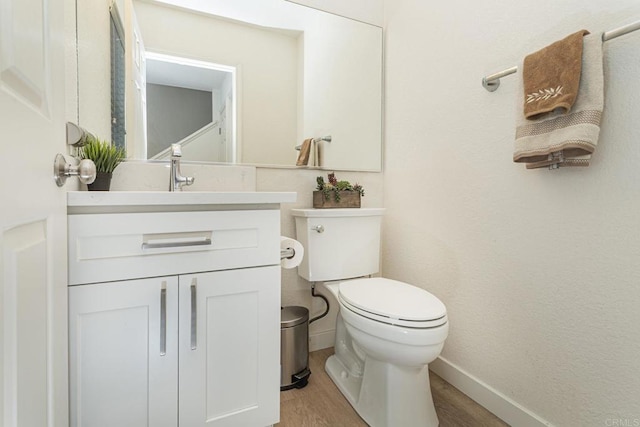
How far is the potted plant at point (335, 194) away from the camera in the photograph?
4.99 feet

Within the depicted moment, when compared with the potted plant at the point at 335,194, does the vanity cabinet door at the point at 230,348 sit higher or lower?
lower

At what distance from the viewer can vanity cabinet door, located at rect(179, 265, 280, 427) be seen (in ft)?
2.81

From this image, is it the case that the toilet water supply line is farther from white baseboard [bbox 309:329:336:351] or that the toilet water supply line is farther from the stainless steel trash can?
the stainless steel trash can

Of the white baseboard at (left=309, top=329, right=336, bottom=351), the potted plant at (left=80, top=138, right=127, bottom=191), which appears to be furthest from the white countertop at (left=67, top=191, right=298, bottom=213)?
the white baseboard at (left=309, top=329, right=336, bottom=351)

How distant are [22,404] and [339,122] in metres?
1.60

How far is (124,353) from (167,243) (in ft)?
0.98

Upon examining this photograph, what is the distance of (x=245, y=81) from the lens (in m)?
1.48

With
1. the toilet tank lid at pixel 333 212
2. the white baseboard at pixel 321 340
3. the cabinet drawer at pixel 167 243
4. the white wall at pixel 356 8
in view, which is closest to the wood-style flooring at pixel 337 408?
the white baseboard at pixel 321 340

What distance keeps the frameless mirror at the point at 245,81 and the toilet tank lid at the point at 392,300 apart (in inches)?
28.1

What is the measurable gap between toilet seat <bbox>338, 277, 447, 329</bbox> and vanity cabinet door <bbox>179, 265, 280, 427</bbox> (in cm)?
31

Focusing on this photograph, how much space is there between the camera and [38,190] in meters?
0.48

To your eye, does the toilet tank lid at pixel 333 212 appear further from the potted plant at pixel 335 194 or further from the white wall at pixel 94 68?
the white wall at pixel 94 68

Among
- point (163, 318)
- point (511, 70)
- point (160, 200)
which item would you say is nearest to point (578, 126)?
point (511, 70)

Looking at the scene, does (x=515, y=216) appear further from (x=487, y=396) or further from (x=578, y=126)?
(x=487, y=396)
